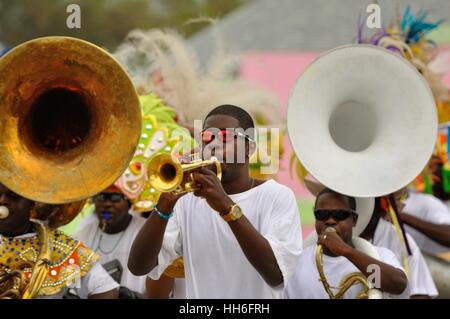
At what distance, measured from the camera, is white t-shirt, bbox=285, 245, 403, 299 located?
541 cm

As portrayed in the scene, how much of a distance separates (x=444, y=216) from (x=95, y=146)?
3.40 meters

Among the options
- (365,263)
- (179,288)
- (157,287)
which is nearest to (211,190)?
(157,287)

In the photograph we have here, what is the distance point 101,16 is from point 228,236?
2441cm

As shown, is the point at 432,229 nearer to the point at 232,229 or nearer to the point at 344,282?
the point at 344,282

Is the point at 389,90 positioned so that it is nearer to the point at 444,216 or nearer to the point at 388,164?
the point at 388,164

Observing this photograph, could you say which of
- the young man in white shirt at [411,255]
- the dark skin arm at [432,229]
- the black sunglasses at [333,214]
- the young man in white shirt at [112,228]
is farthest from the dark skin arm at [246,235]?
the dark skin arm at [432,229]

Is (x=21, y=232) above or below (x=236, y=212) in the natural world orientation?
above

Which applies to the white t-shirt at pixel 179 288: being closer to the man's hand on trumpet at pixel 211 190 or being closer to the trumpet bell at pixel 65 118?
the trumpet bell at pixel 65 118

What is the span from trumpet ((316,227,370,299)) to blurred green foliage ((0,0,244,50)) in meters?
20.9

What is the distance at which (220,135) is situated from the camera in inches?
175

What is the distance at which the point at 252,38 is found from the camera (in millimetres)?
22812

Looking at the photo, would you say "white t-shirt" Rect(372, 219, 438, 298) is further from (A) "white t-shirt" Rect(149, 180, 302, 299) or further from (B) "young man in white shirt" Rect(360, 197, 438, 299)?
(A) "white t-shirt" Rect(149, 180, 302, 299)
